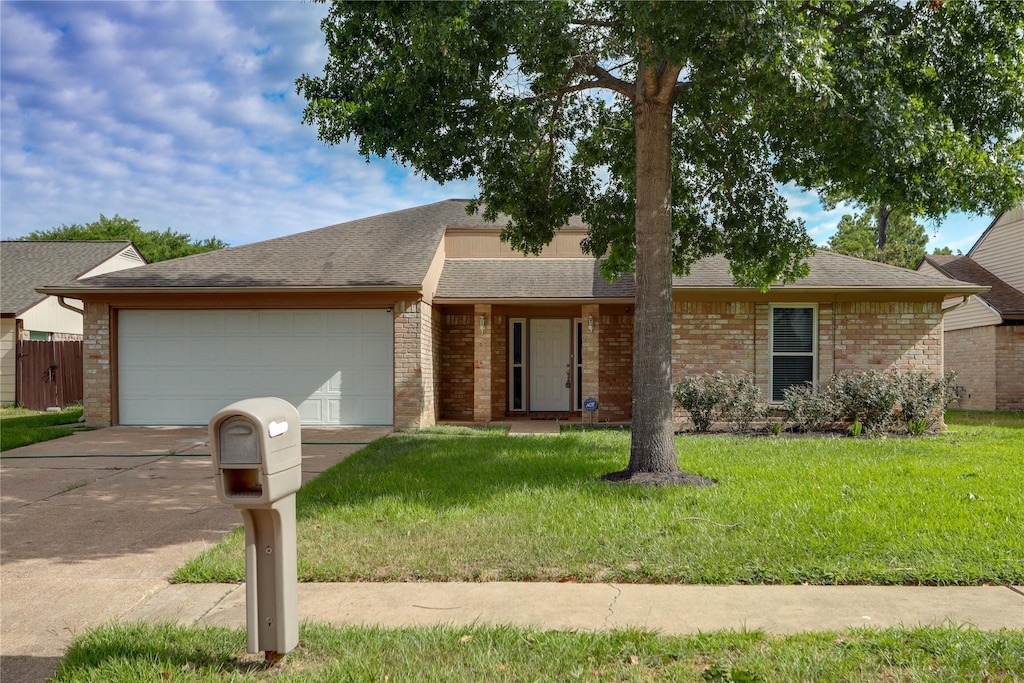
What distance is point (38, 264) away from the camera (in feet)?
72.8

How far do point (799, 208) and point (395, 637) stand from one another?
9949 mm

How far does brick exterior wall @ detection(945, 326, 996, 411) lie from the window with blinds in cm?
759

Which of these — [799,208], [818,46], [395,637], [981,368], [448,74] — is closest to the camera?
[395,637]

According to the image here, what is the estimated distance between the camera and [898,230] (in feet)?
128

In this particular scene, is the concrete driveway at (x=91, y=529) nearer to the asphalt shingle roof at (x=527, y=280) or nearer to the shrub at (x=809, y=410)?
the asphalt shingle roof at (x=527, y=280)

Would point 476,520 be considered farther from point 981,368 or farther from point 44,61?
point 981,368

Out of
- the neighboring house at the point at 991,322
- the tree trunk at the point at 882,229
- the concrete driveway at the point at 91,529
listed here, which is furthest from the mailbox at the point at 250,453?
the tree trunk at the point at 882,229

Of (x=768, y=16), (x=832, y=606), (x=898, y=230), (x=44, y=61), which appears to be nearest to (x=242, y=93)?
(x=44, y=61)

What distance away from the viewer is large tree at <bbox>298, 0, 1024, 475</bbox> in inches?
261

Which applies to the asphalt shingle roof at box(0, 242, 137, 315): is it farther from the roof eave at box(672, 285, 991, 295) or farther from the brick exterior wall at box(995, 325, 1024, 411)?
the brick exterior wall at box(995, 325, 1024, 411)

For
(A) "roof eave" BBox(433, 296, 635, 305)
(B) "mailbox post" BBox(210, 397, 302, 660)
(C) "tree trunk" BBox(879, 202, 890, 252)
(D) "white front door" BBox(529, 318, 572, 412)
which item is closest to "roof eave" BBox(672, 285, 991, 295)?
(A) "roof eave" BBox(433, 296, 635, 305)

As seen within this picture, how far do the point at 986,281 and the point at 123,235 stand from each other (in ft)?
163

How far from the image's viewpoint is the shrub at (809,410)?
1200 centimetres

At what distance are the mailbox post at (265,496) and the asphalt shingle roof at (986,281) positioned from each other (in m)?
19.4
